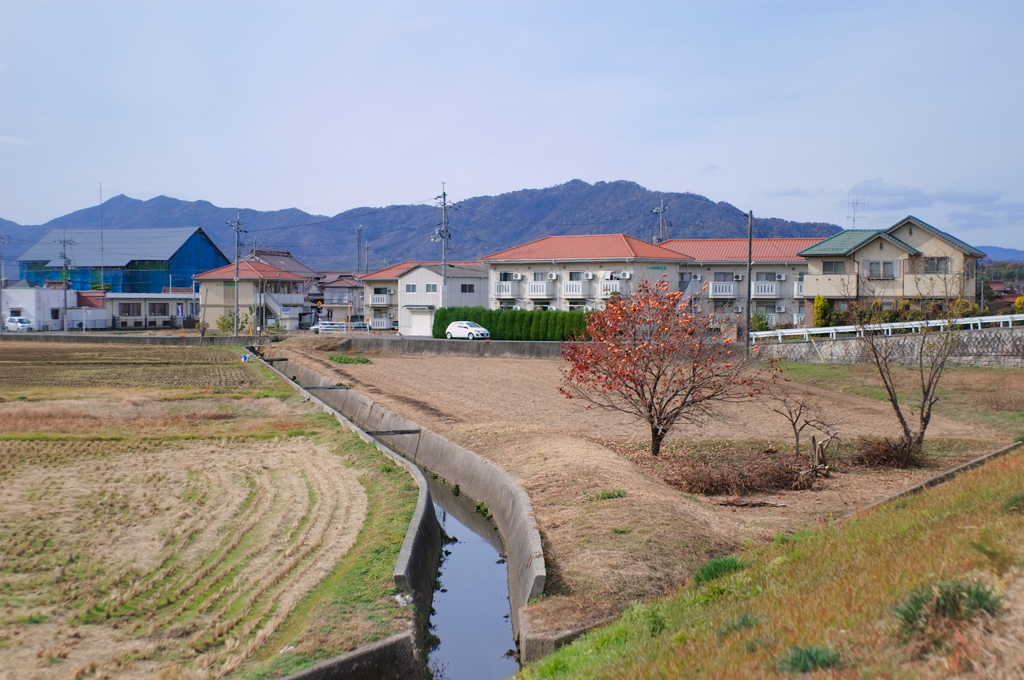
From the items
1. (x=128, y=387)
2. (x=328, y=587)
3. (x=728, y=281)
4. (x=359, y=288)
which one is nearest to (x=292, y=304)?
(x=359, y=288)

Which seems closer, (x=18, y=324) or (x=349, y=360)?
(x=349, y=360)

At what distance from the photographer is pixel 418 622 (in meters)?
7.73

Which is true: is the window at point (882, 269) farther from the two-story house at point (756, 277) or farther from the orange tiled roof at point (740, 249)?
the orange tiled roof at point (740, 249)

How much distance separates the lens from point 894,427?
1753 cm

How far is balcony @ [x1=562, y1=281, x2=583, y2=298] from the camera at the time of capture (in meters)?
52.1

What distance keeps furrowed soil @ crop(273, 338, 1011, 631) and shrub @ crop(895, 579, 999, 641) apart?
3.26 metres

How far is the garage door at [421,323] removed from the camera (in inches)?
2425

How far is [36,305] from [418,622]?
75726 mm

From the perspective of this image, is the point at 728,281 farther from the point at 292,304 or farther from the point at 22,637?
the point at 22,637

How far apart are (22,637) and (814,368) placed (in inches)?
1150

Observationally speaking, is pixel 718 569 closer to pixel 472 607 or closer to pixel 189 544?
pixel 472 607

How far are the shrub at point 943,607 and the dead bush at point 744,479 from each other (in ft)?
24.8

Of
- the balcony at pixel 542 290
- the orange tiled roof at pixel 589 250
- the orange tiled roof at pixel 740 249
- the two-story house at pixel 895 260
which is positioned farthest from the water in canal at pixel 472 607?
the orange tiled roof at pixel 740 249

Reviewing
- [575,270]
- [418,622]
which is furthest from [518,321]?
[418,622]
